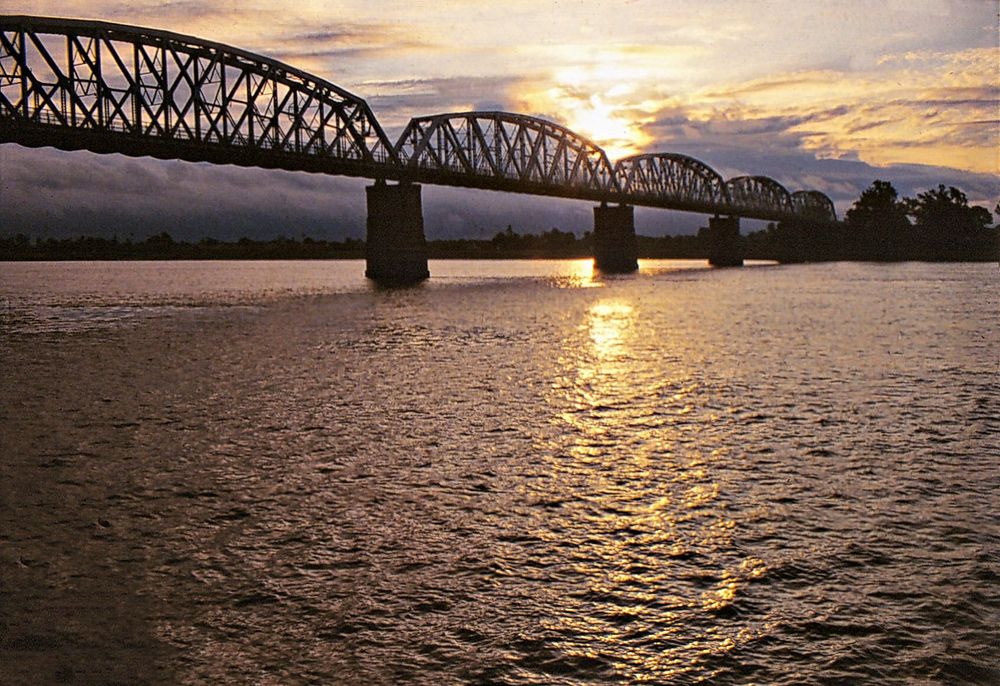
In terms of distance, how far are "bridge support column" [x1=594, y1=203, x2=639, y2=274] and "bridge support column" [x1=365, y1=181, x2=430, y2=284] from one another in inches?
2254

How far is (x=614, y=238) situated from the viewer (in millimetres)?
165625

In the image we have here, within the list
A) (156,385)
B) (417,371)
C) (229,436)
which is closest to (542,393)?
(417,371)

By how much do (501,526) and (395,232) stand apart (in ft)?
340

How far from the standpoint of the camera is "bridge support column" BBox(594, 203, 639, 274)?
165m

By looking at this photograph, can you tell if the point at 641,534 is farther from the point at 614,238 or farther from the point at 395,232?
the point at 614,238

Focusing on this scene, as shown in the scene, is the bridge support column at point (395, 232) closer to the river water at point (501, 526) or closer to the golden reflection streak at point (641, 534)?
the river water at point (501, 526)

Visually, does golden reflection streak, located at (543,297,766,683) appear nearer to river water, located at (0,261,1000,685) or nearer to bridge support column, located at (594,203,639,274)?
river water, located at (0,261,1000,685)

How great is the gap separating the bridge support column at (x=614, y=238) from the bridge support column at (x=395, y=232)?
57261mm

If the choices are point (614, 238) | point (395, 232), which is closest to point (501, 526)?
point (395, 232)

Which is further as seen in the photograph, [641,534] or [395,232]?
[395,232]

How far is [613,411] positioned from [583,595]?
12.4 m

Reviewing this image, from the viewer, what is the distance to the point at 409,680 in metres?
7.79

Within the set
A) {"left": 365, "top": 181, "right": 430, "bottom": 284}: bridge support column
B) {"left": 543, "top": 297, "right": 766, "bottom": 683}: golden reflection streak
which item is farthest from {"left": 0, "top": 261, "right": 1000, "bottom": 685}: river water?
{"left": 365, "top": 181, "right": 430, "bottom": 284}: bridge support column

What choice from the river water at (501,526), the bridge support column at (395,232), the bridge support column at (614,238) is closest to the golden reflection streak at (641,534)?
the river water at (501,526)
